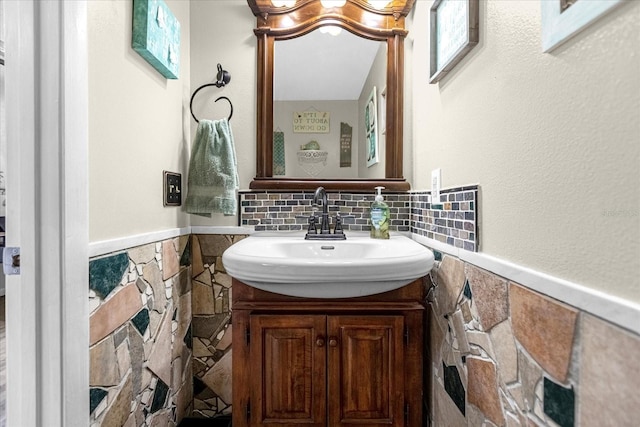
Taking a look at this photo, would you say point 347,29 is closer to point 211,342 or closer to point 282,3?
point 282,3

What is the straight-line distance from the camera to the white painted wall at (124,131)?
0.85 metres

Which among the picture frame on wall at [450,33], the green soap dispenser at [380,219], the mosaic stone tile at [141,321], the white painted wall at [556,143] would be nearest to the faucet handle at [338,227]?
the green soap dispenser at [380,219]

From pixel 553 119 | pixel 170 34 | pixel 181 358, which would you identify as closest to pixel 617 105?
pixel 553 119

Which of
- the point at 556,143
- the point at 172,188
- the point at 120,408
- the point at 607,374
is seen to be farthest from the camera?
the point at 172,188

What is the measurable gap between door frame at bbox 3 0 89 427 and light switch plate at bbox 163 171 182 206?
490 millimetres

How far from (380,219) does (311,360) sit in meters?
0.61

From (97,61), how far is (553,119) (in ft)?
3.40

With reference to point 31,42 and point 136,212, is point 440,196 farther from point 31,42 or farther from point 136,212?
point 31,42

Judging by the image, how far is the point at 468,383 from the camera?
2.99 ft

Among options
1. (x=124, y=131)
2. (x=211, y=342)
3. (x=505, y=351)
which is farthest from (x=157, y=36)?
(x=505, y=351)

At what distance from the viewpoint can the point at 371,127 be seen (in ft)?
4.86

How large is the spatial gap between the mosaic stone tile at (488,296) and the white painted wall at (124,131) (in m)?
0.98

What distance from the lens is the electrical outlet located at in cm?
116

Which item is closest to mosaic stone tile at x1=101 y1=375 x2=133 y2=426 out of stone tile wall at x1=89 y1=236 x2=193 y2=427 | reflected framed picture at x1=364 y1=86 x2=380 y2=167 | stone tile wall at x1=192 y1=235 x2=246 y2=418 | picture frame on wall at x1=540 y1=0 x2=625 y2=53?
stone tile wall at x1=89 y1=236 x2=193 y2=427
